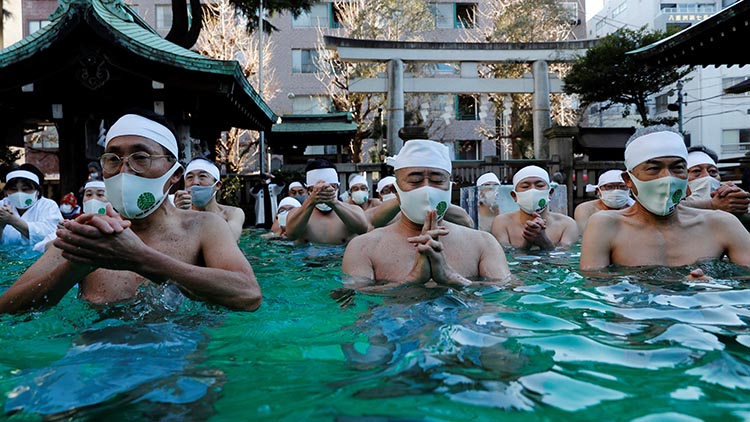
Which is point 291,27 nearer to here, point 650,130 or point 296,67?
point 296,67

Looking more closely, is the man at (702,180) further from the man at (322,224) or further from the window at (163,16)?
the window at (163,16)

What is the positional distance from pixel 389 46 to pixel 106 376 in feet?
62.6

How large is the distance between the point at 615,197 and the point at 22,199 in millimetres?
8067

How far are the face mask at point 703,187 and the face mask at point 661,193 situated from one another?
2011 millimetres

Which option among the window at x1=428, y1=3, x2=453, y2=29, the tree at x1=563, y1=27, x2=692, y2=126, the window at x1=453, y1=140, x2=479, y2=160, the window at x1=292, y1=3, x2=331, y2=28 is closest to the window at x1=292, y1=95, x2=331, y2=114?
the window at x1=292, y1=3, x2=331, y2=28

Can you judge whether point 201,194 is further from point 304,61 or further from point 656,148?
point 304,61

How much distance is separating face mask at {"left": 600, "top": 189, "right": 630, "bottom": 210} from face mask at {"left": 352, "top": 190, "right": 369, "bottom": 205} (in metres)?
3.63

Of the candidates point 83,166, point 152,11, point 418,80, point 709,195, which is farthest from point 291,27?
point 709,195

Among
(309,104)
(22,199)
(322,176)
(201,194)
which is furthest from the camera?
(309,104)

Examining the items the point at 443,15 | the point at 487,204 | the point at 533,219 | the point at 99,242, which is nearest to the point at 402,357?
the point at 99,242

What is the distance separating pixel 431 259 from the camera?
3.61 m

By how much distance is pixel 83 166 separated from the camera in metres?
12.1

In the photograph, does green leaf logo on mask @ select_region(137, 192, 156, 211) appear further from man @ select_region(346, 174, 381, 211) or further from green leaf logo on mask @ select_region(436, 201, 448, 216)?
man @ select_region(346, 174, 381, 211)

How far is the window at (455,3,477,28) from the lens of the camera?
36.1 m
